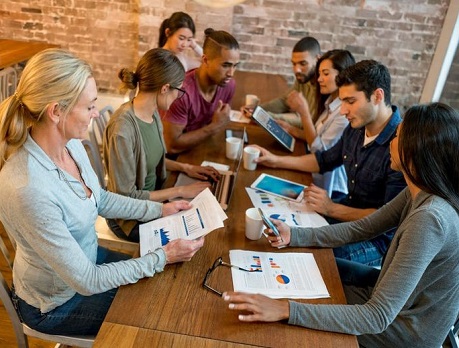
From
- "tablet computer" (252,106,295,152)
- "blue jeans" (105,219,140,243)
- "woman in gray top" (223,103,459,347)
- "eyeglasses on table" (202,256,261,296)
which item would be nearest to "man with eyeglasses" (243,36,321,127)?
"tablet computer" (252,106,295,152)

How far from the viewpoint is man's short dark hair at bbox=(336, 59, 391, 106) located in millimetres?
1814

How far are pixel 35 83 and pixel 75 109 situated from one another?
128mm

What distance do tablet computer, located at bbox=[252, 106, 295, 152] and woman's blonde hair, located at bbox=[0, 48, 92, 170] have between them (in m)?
1.13

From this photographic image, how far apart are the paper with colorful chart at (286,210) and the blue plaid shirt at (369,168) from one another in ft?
1.22

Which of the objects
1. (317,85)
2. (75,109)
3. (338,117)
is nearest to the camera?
(75,109)

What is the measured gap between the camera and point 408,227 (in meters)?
1.17

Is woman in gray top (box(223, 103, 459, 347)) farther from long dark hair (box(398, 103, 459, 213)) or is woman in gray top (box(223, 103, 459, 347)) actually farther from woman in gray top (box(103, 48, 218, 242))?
woman in gray top (box(103, 48, 218, 242))

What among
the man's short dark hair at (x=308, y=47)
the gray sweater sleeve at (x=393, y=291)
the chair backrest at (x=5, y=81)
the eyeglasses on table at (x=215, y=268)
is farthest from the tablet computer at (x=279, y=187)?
the chair backrest at (x=5, y=81)

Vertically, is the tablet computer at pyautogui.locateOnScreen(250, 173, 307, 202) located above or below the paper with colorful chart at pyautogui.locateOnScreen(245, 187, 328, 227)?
above

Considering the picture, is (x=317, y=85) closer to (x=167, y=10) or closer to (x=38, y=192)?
(x=167, y=10)

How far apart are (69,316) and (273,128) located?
140 cm

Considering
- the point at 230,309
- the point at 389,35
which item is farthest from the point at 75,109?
the point at 389,35

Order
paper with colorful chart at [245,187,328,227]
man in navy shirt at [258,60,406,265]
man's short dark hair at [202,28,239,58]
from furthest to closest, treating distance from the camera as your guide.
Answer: man's short dark hair at [202,28,239,58] → man in navy shirt at [258,60,406,265] → paper with colorful chart at [245,187,328,227]

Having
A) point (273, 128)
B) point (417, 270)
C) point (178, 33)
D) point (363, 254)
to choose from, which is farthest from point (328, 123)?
point (417, 270)
